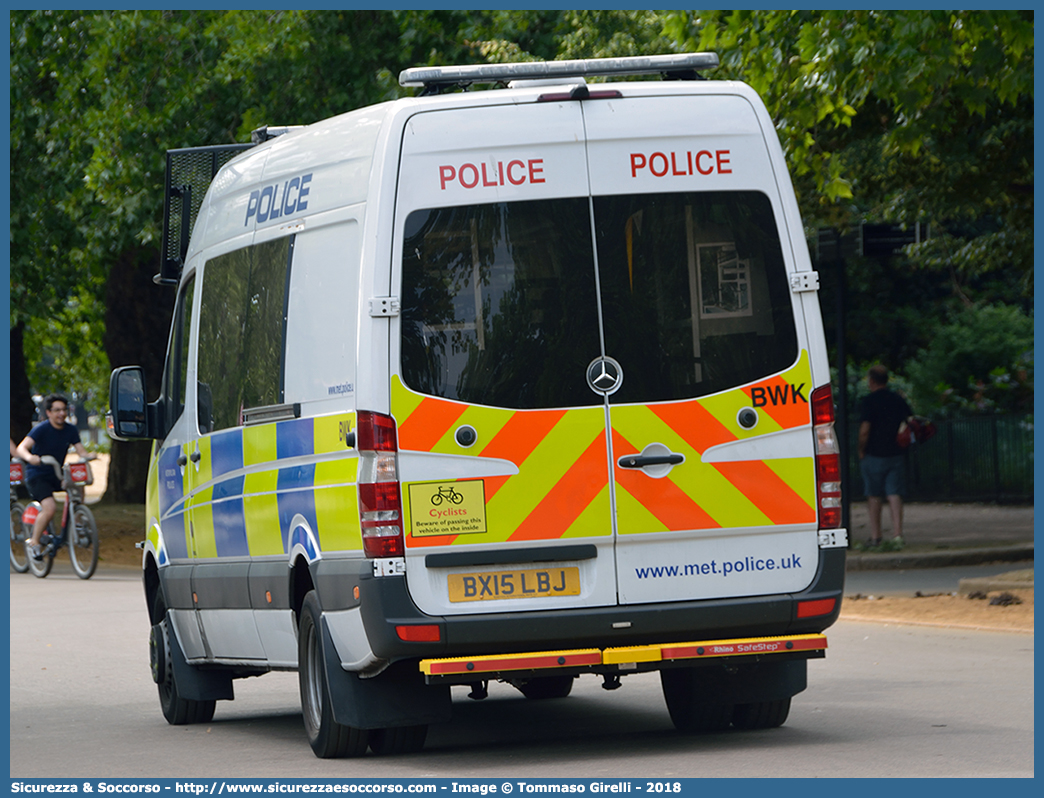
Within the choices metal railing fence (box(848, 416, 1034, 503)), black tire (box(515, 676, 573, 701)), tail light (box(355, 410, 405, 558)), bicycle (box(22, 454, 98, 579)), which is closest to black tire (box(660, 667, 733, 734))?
black tire (box(515, 676, 573, 701))

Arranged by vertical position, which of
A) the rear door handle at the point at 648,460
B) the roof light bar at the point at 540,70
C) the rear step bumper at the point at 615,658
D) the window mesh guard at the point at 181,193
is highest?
the roof light bar at the point at 540,70

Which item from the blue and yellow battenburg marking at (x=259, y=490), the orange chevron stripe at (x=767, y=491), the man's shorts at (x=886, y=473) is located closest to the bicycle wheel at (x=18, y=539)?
the man's shorts at (x=886, y=473)

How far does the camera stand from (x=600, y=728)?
28.2 ft

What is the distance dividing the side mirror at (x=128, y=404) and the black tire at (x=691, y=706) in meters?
3.14

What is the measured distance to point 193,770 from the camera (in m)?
7.61

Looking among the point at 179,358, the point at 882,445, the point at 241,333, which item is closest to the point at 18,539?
the point at 882,445

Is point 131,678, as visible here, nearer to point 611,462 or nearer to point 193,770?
point 193,770

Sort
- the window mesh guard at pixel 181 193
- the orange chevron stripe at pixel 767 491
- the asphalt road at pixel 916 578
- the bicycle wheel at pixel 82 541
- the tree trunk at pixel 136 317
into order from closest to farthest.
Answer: the orange chevron stripe at pixel 767 491 → the window mesh guard at pixel 181 193 → the asphalt road at pixel 916 578 → the bicycle wheel at pixel 82 541 → the tree trunk at pixel 136 317

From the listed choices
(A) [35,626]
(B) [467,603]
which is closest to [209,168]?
(B) [467,603]

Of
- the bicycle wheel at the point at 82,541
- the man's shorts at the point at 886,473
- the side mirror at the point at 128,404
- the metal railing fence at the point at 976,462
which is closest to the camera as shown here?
the side mirror at the point at 128,404

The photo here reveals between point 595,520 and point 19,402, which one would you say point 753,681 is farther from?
point 19,402

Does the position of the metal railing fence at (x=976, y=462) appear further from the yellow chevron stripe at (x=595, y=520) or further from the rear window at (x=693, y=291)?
the yellow chevron stripe at (x=595, y=520)

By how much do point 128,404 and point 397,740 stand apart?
2747 millimetres

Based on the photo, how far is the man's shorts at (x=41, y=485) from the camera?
19984 mm
